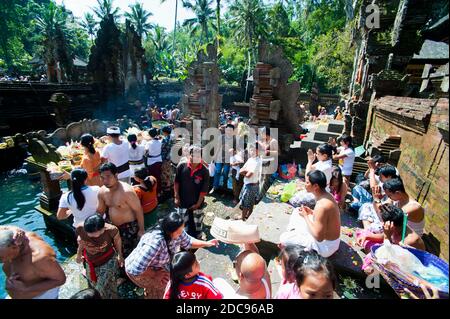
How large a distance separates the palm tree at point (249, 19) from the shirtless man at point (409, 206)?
27528 mm

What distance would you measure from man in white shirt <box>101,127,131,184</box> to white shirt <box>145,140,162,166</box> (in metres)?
0.62

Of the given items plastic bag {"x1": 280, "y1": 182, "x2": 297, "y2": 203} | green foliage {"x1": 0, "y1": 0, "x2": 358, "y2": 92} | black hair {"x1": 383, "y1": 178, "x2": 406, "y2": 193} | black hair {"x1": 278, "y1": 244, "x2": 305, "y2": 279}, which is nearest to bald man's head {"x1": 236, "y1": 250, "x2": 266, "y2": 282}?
black hair {"x1": 278, "y1": 244, "x2": 305, "y2": 279}

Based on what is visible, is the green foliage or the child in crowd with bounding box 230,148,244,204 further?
the green foliage

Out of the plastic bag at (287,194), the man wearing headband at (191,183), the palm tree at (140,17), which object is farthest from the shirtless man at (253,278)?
the palm tree at (140,17)

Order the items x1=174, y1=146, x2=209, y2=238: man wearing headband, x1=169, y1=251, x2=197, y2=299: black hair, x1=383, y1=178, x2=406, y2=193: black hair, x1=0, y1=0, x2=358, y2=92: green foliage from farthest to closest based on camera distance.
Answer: x1=0, y1=0, x2=358, y2=92: green foliage < x1=174, y1=146, x2=209, y2=238: man wearing headband < x1=383, y1=178, x2=406, y2=193: black hair < x1=169, y1=251, x2=197, y2=299: black hair

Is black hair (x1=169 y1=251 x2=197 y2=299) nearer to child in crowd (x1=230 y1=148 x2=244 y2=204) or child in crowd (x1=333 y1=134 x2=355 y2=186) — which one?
child in crowd (x1=230 y1=148 x2=244 y2=204)

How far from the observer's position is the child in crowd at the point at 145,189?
3799 millimetres

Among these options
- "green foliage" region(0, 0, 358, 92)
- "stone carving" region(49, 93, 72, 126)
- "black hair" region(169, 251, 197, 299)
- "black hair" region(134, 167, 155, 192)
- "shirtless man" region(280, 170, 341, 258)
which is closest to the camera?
"black hair" region(169, 251, 197, 299)

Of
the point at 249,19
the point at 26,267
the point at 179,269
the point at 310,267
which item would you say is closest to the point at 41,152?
→ the point at 26,267

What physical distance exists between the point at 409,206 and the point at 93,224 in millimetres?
3569

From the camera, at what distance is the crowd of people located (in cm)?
202

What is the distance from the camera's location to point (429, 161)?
11.7 ft

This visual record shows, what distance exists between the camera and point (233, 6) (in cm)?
2892

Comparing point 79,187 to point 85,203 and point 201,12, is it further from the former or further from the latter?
point 201,12
